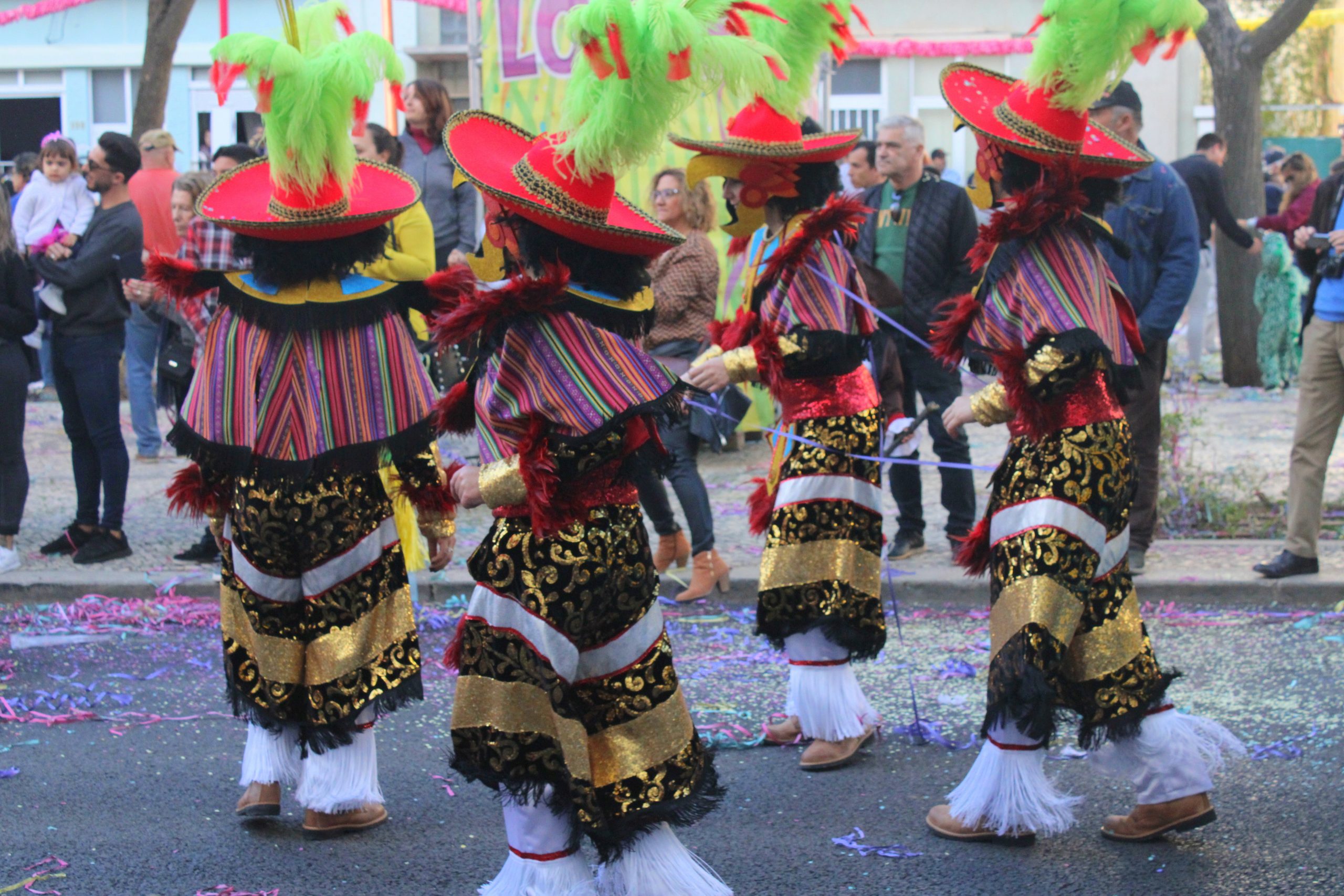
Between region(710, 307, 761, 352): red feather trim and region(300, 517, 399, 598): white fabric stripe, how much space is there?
4.30 feet

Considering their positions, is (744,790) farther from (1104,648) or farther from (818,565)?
(1104,648)

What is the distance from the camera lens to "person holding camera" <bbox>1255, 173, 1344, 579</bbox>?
6203 mm

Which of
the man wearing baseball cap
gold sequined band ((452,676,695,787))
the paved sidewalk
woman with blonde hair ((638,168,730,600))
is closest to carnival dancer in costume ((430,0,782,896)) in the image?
gold sequined band ((452,676,695,787))

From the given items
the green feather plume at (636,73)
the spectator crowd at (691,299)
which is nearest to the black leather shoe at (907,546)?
the spectator crowd at (691,299)

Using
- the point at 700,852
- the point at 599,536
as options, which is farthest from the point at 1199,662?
the point at 599,536

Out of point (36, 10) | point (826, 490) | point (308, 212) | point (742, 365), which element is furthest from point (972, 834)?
point (36, 10)

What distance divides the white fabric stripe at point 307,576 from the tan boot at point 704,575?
2811mm

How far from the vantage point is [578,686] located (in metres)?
3.16

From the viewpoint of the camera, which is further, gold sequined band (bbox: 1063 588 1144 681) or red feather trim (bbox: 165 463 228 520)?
red feather trim (bbox: 165 463 228 520)

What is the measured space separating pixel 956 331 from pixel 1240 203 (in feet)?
33.7

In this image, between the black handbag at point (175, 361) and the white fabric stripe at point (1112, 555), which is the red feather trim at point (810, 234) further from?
the black handbag at point (175, 361)

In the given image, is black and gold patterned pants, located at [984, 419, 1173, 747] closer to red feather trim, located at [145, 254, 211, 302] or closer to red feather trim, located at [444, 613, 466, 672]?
red feather trim, located at [444, 613, 466, 672]

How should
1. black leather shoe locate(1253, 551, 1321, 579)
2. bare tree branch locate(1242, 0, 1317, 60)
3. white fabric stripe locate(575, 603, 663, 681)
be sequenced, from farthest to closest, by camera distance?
bare tree branch locate(1242, 0, 1317, 60)
black leather shoe locate(1253, 551, 1321, 579)
white fabric stripe locate(575, 603, 663, 681)

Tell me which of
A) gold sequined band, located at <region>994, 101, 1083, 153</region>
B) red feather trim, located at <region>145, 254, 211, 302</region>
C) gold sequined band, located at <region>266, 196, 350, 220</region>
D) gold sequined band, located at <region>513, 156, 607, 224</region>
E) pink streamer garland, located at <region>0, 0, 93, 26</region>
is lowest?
red feather trim, located at <region>145, 254, 211, 302</region>
